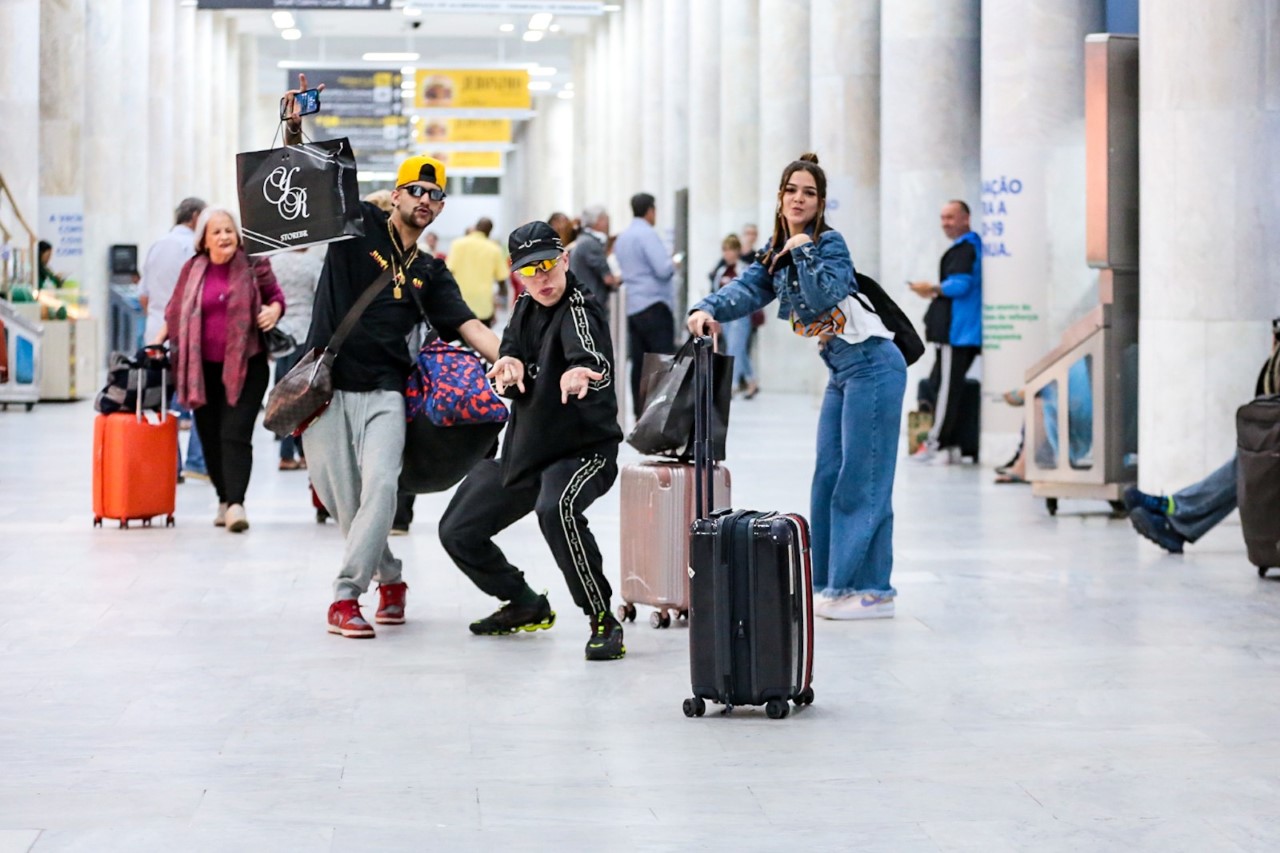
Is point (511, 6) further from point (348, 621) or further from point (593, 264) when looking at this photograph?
point (348, 621)

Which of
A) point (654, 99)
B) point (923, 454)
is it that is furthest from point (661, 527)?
point (654, 99)

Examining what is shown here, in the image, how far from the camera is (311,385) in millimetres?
7113

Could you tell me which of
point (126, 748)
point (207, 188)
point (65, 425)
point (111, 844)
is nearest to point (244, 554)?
point (126, 748)

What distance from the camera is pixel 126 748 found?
548 centimetres

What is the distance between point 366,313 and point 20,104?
1756cm

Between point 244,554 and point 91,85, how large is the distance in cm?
2257

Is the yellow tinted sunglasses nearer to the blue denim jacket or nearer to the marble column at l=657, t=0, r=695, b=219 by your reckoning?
the blue denim jacket

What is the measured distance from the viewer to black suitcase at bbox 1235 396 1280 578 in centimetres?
874

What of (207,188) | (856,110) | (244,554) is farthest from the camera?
(207,188)

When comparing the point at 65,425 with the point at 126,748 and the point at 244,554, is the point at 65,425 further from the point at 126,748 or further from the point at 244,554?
the point at 126,748

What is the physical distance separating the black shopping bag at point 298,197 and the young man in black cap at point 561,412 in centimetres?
65

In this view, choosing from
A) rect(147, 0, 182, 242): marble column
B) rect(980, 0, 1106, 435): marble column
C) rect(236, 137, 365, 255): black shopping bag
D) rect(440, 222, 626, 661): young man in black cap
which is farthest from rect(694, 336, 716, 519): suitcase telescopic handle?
rect(147, 0, 182, 242): marble column

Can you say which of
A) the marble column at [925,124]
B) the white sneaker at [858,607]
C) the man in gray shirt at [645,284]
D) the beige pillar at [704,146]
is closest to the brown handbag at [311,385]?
the white sneaker at [858,607]

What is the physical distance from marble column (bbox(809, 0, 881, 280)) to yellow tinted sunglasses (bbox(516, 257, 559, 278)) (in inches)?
542
